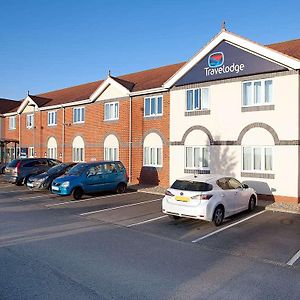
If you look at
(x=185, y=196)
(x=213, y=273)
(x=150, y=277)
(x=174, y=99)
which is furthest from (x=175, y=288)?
(x=174, y=99)

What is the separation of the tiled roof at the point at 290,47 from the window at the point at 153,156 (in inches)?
331

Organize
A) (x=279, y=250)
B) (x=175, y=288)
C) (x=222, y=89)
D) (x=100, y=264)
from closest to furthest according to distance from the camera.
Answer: (x=175, y=288) < (x=100, y=264) < (x=279, y=250) < (x=222, y=89)

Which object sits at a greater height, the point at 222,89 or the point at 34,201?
the point at 222,89

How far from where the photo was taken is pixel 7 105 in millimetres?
39250

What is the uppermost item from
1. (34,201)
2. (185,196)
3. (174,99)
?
(174,99)

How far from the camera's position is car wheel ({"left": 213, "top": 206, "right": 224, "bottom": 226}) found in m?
10.2

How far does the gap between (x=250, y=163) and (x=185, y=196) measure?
267 inches

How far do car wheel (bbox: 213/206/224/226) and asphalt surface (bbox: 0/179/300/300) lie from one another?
220 millimetres

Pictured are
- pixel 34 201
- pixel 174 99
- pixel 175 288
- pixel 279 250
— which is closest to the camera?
pixel 175 288

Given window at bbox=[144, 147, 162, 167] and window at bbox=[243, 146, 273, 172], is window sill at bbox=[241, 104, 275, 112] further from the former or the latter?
window at bbox=[144, 147, 162, 167]

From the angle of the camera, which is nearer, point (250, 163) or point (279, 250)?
point (279, 250)

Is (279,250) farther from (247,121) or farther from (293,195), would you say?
(247,121)

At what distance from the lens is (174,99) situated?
19.1m

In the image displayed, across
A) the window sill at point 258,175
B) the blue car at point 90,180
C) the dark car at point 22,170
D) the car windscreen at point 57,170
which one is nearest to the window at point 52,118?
the dark car at point 22,170
